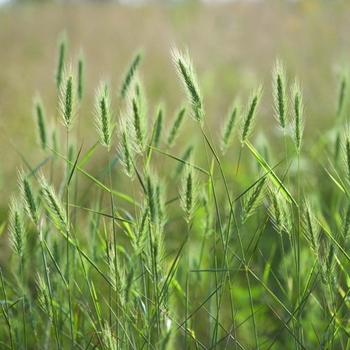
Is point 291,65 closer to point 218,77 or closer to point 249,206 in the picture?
point 218,77

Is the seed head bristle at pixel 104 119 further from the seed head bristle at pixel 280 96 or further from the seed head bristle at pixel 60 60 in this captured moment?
the seed head bristle at pixel 60 60

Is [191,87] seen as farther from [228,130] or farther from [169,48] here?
[169,48]

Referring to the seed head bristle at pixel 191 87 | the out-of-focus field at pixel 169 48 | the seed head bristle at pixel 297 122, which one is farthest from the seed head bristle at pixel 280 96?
the out-of-focus field at pixel 169 48

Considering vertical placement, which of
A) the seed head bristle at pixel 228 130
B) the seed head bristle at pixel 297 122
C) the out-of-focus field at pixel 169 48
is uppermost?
the seed head bristle at pixel 297 122

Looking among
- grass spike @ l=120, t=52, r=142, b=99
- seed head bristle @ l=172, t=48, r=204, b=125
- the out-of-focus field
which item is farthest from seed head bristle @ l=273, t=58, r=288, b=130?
the out-of-focus field

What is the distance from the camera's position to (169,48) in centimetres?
322

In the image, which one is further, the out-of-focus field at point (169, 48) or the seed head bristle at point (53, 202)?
the out-of-focus field at point (169, 48)

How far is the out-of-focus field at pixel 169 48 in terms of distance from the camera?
3557mm

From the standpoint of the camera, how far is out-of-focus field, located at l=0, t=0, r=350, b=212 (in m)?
3.56

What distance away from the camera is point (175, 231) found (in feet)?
6.94

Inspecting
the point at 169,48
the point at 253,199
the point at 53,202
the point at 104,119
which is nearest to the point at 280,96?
the point at 253,199

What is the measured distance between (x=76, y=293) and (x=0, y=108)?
2675 millimetres

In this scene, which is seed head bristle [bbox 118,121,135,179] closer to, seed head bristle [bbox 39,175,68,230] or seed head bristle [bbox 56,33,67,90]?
seed head bristle [bbox 39,175,68,230]

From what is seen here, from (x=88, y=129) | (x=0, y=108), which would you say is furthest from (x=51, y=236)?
(x=0, y=108)
